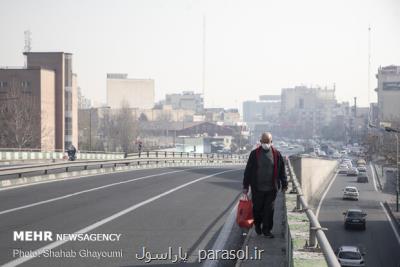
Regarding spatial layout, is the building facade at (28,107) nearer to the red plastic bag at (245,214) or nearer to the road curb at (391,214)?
the road curb at (391,214)

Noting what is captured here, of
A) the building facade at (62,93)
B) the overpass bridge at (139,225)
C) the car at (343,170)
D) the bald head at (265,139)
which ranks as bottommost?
the car at (343,170)

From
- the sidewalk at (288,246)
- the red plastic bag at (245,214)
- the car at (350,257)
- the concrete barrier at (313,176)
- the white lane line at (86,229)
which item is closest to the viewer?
the sidewalk at (288,246)

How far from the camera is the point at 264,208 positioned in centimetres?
1130

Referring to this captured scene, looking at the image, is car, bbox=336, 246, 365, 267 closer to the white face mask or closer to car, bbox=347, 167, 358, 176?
the white face mask

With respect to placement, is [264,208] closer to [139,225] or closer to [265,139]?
[265,139]

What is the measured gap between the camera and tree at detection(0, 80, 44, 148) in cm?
8725

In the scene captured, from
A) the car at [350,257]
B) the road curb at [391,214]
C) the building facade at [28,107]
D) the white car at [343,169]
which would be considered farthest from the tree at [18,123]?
the car at [350,257]

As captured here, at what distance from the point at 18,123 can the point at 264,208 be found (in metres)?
80.4

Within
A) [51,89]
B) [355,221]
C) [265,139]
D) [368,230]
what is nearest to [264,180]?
[265,139]

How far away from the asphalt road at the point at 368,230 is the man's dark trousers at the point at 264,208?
2457cm

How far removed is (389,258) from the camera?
35688mm

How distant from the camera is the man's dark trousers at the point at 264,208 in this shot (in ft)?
36.8

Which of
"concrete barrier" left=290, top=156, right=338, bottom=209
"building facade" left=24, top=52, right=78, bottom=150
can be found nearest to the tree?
"building facade" left=24, top=52, right=78, bottom=150

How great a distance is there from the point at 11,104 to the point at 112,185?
69535 millimetres
